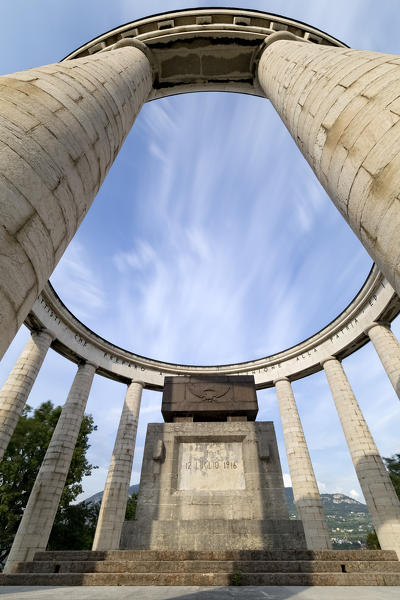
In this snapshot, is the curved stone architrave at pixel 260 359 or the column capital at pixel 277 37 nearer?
the column capital at pixel 277 37

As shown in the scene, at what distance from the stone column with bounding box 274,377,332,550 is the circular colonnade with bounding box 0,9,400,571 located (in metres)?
0.08

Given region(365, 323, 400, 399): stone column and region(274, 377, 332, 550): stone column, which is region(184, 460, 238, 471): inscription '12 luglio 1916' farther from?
region(365, 323, 400, 399): stone column

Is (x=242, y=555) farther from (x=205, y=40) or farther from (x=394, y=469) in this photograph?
A: (x=394, y=469)

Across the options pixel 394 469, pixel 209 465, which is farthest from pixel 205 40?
pixel 394 469

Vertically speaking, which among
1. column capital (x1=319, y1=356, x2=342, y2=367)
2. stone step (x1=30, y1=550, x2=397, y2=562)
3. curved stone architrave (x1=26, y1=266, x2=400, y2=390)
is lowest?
stone step (x1=30, y1=550, x2=397, y2=562)

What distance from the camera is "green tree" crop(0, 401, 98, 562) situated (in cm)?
2100

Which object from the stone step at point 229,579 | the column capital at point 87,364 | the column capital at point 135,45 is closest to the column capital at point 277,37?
the column capital at point 135,45

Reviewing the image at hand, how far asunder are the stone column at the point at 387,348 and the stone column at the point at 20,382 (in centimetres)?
2143

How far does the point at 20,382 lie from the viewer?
16500 millimetres

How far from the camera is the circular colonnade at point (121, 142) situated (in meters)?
3.29

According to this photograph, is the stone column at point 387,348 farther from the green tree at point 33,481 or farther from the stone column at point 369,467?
the green tree at point 33,481

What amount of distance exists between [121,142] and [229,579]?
976 centimetres

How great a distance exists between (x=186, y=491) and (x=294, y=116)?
12.0m

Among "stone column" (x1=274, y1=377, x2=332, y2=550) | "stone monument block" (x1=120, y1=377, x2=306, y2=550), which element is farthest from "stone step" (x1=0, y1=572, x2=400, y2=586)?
"stone column" (x1=274, y1=377, x2=332, y2=550)
